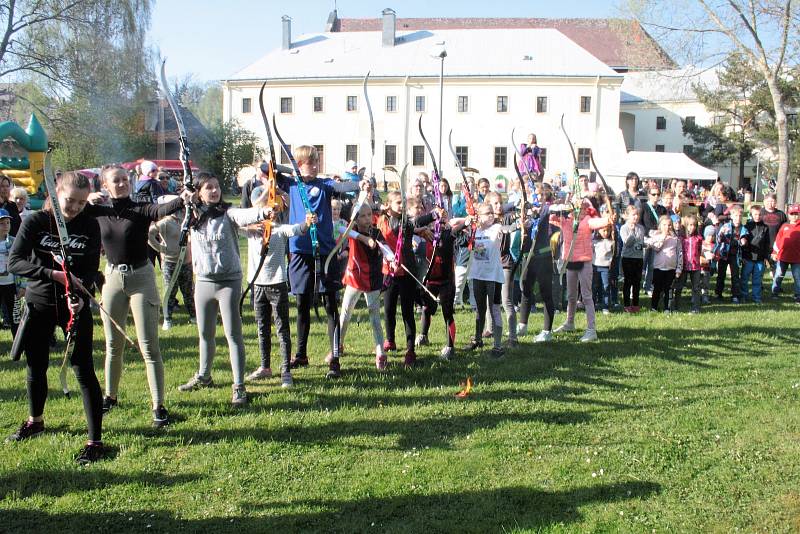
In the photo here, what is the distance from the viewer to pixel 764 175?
170 ft

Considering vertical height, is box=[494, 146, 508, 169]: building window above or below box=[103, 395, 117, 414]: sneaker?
above

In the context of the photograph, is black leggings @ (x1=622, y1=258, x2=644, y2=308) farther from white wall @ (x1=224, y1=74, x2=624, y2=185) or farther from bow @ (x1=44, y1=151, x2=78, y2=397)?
white wall @ (x1=224, y1=74, x2=624, y2=185)

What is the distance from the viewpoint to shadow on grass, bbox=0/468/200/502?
14.1ft

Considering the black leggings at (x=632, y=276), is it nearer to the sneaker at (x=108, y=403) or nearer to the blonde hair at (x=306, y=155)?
the blonde hair at (x=306, y=155)

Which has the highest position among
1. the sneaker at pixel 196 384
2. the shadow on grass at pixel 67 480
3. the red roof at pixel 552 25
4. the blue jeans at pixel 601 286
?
the red roof at pixel 552 25

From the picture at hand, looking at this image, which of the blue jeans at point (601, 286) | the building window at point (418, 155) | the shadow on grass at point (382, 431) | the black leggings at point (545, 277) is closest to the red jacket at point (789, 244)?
the blue jeans at point (601, 286)

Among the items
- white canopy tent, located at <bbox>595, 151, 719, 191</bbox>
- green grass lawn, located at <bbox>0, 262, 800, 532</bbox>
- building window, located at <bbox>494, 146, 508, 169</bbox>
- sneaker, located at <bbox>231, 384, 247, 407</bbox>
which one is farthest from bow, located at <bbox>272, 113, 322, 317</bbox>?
building window, located at <bbox>494, 146, 508, 169</bbox>

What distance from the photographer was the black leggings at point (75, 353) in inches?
186

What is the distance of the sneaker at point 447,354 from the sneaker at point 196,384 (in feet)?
8.55

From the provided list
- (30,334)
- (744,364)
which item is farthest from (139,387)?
(744,364)

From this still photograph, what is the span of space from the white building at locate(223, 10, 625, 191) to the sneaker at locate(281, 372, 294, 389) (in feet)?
141

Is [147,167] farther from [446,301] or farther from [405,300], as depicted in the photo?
[446,301]

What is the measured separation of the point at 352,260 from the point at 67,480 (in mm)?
3433

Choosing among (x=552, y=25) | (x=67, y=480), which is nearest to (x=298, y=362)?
(x=67, y=480)
